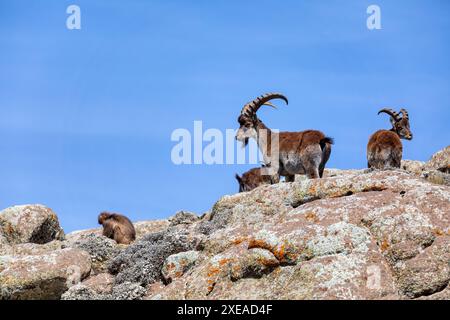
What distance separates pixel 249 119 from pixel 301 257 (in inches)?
576

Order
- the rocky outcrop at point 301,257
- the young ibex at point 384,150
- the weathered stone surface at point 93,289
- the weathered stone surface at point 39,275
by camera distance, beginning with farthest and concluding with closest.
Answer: the young ibex at point 384,150
the weathered stone surface at point 39,275
the weathered stone surface at point 93,289
the rocky outcrop at point 301,257

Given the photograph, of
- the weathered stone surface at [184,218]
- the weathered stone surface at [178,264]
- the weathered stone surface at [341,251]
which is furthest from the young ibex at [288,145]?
the weathered stone surface at [178,264]

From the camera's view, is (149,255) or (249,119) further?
(249,119)

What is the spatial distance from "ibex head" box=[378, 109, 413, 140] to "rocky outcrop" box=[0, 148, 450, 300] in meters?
16.6

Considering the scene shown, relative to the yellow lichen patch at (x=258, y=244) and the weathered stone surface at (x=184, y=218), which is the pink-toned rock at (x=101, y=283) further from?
the weathered stone surface at (x=184, y=218)

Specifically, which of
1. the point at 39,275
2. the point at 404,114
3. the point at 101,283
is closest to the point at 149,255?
the point at 101,283

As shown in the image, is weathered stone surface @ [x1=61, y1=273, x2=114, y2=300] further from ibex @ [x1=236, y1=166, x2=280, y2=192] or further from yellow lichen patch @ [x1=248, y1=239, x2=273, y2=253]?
ibex @ [x1=236, y1=166, x2=280, y2=192]

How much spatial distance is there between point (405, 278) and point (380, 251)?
738 mm

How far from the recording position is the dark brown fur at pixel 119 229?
2911cm

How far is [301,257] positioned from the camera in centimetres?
1216

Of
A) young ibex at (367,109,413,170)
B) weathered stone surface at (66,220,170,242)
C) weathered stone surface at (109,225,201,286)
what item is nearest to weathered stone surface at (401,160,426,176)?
young ibex at (367,109,413,170)

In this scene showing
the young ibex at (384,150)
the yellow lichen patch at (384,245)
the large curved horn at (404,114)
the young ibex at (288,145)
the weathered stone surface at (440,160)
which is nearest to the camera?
the yellow lichen patch at (384,245)

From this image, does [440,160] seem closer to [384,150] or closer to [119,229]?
[384,150]
